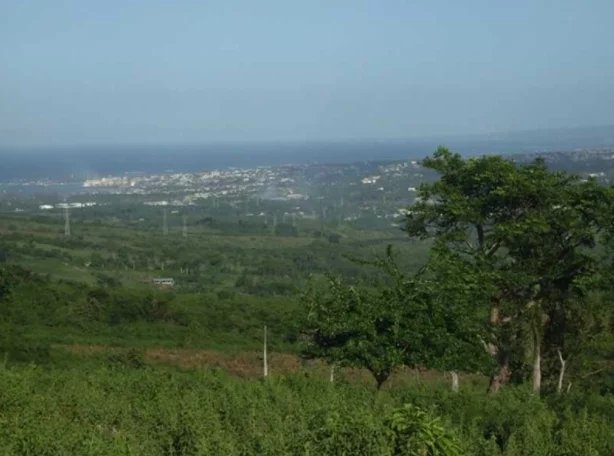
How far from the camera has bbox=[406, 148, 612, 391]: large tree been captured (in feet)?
49.4

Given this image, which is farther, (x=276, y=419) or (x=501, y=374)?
(x=501, y=374)

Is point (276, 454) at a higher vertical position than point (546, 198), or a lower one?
lower

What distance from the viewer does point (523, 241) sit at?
50.2ft

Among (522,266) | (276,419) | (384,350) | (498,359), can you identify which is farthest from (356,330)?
(522,266)

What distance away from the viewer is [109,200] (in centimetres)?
9775

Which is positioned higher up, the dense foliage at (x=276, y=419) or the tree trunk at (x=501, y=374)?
the dense foliage at (x=276, y=419)

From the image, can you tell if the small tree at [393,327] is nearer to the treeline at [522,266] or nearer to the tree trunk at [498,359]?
the treeline at [522,266]

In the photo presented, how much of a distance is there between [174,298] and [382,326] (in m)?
21.1

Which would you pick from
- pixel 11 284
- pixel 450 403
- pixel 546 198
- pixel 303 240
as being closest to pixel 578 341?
pixel 546 198

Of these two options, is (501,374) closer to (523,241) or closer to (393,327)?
(523,241)

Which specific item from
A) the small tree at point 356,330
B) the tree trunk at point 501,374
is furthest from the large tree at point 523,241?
the small tree at point 356,330

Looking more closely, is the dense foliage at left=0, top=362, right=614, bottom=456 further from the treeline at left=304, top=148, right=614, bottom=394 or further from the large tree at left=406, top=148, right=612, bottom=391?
the large tree at left=406, top=148, right=612, bottom=391

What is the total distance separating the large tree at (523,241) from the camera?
15070mm

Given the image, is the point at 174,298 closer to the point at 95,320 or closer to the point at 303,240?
the point at 95,320
